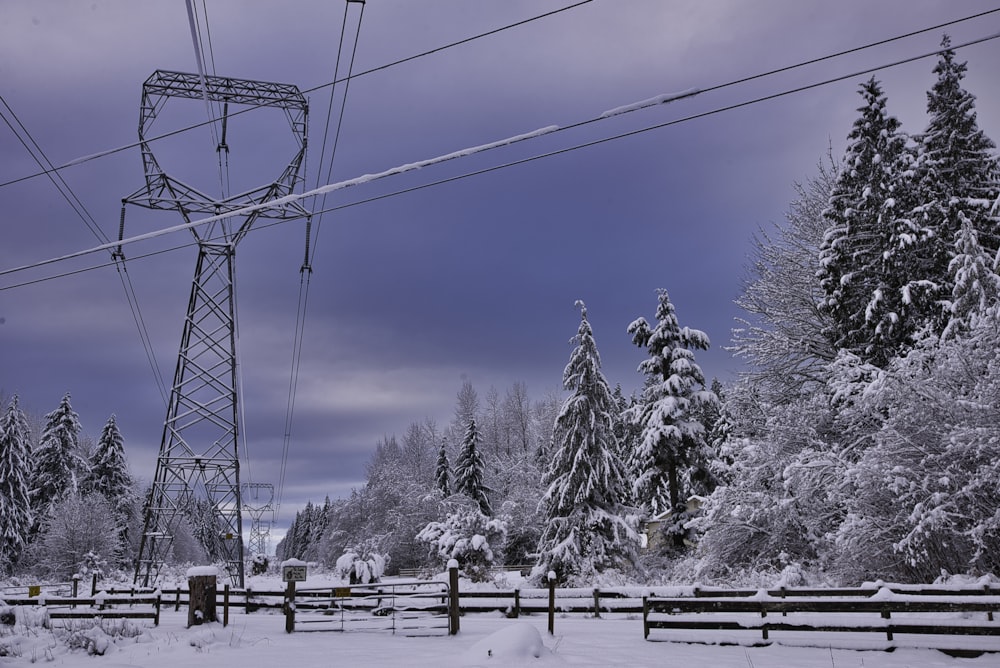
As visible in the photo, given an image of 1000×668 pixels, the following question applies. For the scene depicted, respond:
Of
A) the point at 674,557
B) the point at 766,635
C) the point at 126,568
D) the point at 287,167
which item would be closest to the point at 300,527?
the point at 126,568

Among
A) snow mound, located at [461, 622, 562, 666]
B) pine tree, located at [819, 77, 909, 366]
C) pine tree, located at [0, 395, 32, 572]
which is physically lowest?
snow mound, located at [461, 622, 562, 666]

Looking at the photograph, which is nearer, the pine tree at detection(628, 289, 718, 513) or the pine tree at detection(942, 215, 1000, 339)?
the pine tree at detection(942, 215, 1000, 339)

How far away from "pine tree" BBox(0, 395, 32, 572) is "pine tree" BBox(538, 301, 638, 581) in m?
36.9

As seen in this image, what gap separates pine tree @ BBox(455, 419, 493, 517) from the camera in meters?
49.5

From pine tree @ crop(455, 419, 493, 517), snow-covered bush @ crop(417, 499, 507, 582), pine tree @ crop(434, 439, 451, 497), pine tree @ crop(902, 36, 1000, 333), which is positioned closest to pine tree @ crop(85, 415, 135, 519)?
pine tree @ crop(434, 439, 451, 497)

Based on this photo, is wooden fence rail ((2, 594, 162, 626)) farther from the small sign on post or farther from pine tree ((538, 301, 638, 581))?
pine tree ((538, 301, 638, 581))

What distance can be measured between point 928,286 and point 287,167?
64.1ft

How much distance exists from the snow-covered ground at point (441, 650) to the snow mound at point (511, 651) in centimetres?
2

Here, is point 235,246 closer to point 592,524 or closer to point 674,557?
point 592,524

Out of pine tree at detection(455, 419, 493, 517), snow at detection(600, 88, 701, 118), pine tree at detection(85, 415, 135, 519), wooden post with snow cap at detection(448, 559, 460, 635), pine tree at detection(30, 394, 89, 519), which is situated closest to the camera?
snow at detection(600, 88, 701, 118)

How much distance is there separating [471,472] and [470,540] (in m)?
15.2

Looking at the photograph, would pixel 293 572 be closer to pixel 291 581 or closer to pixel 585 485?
pixel 291 581

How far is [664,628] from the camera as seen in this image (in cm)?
1261

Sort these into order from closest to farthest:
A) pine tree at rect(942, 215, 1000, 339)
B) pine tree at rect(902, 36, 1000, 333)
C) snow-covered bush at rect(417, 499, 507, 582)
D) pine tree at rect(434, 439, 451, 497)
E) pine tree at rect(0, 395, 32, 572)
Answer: pine tree at rect(942, 215, 1000, 339) < pine tree at rect(902, 36, 1000, 333) < snow-covered bush at rect(417, 499, 507, 582) < pine tree at rect(0, 395, 32, 572) < pine tree at rect(434, 439, 451, 497)
